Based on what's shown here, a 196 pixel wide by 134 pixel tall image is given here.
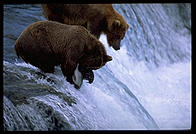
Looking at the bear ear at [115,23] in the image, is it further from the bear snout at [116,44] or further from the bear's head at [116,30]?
the bear snout at [116,44]

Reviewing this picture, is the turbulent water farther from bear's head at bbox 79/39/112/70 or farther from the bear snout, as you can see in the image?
bear's head at bbox 79/39/112/70

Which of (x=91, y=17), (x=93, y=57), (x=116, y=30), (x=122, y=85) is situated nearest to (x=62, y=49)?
(x=93, y=57)

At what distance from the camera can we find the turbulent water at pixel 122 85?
3.14 metres

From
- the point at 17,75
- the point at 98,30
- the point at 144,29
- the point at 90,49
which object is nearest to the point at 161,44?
the point at 144,29

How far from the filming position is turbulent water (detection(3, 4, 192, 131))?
3.14 meters

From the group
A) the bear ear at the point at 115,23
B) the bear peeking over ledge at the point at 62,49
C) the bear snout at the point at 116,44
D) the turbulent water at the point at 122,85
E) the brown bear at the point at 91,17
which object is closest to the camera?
the turbulent water at the point at 122,85

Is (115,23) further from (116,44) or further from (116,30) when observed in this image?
(116,44)

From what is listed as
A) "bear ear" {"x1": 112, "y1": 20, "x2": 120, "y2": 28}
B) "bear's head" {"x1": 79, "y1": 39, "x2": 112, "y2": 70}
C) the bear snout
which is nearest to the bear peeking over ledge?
"bear's head" {"x1": 79, "y1": 39, "x2": 112, "y2": 70}

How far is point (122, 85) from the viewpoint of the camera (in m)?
4.25

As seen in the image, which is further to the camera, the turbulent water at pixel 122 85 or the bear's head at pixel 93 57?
the bear's head at pixel 93 57

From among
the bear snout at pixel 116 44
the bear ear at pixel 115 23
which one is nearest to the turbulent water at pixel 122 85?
the bear snout at pixel 116 44

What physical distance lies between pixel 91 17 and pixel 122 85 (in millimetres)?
822

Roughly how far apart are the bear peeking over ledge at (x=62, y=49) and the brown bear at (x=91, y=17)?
2.07ft
